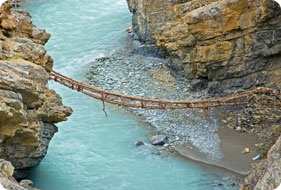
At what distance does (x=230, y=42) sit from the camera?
608 inches

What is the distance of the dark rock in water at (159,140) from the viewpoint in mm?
14734

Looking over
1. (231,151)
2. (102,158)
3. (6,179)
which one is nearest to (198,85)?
(231,151)

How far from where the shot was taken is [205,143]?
48.0ft

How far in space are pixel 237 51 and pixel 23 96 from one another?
809 cm

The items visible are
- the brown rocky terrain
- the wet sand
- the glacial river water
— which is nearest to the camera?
the glacial river water

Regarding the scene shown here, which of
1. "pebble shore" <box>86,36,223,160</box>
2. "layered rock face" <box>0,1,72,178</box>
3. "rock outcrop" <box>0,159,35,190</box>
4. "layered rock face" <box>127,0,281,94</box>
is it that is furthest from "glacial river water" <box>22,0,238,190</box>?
"rock outcrop" <box>0,159,35,190</box>

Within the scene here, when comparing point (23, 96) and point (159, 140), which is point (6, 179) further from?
point (159, 140)

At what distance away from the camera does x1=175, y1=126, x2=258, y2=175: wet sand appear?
13453 millimetres

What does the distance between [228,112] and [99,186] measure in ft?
18.8

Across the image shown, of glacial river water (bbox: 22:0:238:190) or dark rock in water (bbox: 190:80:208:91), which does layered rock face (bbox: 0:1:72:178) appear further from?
dark rock in water (bbox: 190:80:208:91)

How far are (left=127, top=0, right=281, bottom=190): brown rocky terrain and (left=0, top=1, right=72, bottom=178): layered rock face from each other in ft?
19.5

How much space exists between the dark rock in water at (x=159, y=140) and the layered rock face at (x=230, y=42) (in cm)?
317

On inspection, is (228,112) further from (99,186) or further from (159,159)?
(99,186)

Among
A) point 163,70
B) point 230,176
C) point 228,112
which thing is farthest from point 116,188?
point 163,70
